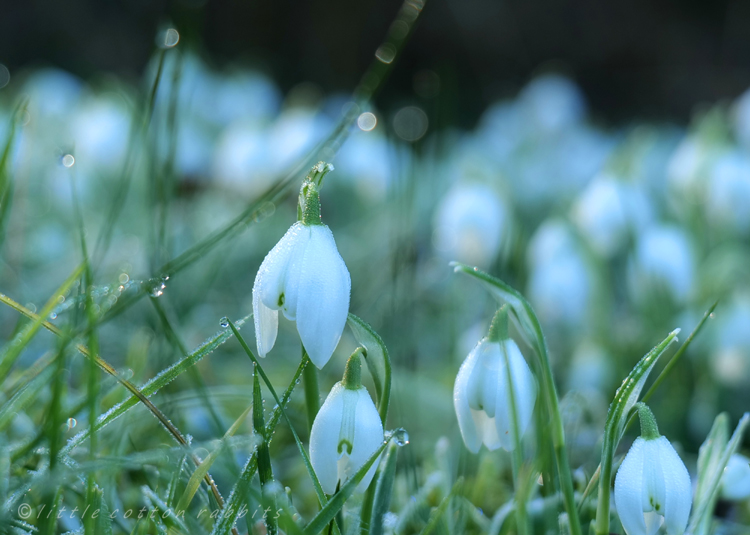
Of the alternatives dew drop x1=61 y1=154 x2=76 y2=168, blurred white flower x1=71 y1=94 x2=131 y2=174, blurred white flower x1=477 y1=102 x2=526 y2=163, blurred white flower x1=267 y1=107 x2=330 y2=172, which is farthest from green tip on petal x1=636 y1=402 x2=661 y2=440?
blurred white flower x1=477 y1=102 x2=526 y2=163

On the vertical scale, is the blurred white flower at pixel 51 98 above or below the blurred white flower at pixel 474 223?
below

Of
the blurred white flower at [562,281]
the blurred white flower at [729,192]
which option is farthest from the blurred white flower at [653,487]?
the blurred white flower at [729,192]

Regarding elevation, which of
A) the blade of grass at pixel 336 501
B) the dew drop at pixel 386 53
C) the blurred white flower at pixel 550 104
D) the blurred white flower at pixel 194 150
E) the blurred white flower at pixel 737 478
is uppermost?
the blurred white flower at pixel 550 104

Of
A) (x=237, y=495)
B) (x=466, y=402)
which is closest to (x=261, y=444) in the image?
(x=237, y=495)

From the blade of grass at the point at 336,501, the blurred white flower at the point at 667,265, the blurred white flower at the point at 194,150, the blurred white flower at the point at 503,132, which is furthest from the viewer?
the blurred white flower at the point at 503,132

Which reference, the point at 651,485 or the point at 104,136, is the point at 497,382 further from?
the point at 104,136

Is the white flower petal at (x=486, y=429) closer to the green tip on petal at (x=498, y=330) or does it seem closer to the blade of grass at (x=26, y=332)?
Result: the green tip on petal at (x=498, y=330)
